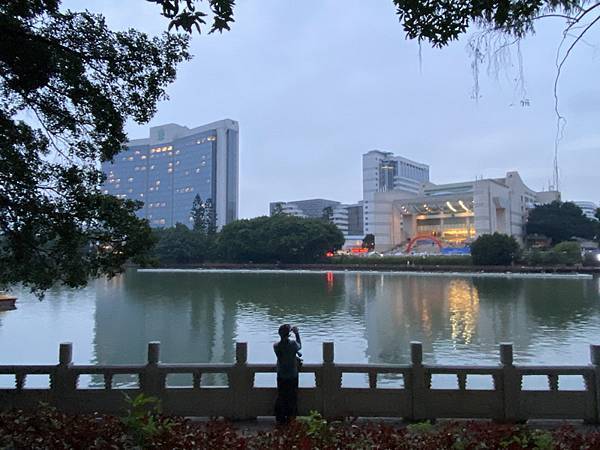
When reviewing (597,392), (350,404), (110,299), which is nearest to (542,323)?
(597,392)

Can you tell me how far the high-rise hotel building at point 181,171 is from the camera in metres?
131

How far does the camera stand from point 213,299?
96.8 feet

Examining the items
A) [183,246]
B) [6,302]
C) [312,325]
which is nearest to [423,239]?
[183,246]

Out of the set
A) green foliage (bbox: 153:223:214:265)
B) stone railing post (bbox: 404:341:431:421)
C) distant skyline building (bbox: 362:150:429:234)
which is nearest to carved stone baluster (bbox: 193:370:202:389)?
stone railing post (bbox: 404:341:431:421)

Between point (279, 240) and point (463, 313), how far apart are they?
170 ft

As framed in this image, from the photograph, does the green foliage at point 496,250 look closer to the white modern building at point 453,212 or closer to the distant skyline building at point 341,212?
the white modern building at point 453,212

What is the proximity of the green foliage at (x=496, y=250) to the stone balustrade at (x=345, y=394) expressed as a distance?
5906 cm

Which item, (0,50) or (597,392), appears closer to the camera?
(0,50)

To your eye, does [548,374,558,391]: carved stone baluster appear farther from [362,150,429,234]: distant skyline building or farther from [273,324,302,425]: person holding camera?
[362,150,429,234]: distant skyline building

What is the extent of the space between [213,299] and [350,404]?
24.0 metres

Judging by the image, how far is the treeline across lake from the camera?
244 feet

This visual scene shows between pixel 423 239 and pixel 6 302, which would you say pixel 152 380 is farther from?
pixel 423 239

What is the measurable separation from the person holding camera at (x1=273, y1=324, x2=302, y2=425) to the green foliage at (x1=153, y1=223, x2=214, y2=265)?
75.4 metres

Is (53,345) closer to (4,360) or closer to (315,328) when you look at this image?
(4,360)
